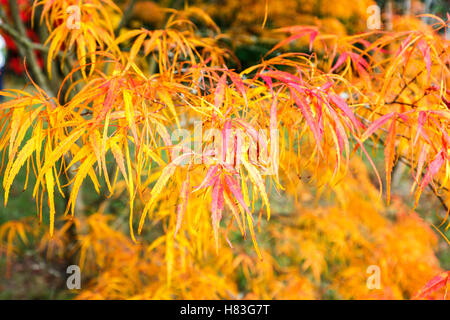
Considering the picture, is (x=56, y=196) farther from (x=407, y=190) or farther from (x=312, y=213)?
(x=407, y=190)

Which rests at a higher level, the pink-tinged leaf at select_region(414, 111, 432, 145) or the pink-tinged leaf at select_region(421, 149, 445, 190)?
the pink-tinged leaf at select_region(414, 111, 432, 145)

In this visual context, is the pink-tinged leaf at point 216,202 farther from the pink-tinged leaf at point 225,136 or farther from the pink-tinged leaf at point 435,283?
the pink-tinged leaf at point 435,283

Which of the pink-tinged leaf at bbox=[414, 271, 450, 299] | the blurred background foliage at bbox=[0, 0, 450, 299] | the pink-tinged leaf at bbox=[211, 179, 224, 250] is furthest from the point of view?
the blurred background foliage at bbox=[0, 0, 450, 299]

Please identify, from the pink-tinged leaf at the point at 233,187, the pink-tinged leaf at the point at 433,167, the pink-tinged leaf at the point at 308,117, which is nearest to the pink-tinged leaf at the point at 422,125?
the pink-tinged leaf at the point at 433,167

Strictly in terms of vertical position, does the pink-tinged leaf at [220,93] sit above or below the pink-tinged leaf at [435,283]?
above

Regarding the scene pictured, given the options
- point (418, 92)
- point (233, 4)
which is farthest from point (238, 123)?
point (233, 4)

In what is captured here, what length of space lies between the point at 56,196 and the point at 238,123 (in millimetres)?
2113

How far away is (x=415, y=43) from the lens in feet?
2.42

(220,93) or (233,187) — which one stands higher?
(220,93)

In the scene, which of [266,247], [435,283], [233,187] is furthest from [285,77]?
[266,247]

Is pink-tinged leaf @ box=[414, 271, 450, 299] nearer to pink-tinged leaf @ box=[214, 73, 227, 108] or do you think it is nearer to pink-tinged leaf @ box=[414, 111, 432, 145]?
pink-tinged leaf @ box=[414, 111, 432, 145]

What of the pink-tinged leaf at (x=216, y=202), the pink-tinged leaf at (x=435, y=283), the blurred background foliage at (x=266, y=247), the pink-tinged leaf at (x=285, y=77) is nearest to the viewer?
the pink-tinged leaf at (x=216, y=202)

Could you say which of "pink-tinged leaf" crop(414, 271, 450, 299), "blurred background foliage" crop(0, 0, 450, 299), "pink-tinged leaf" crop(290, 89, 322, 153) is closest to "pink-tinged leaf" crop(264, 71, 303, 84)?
"pink-tinged leaf" crop(290, 89, 322, 153)

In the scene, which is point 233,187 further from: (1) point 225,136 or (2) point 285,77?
(2) point 285,77
